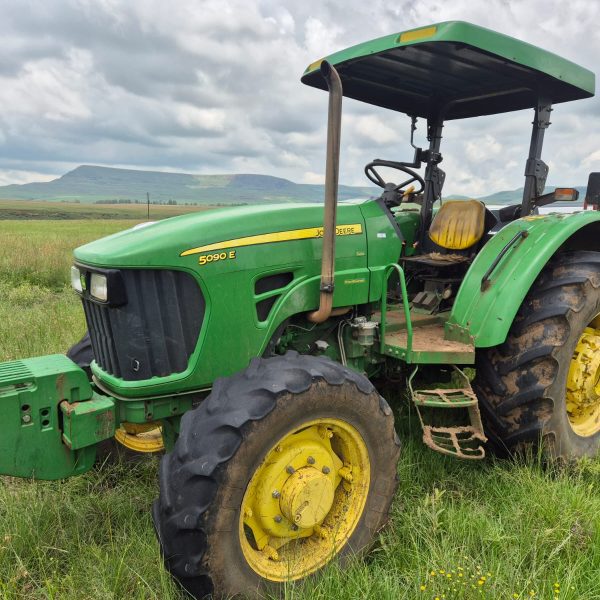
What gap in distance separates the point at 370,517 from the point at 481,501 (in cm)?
81

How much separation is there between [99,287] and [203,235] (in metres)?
0.52

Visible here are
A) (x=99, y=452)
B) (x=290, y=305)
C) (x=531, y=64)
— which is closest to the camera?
(x=290, y=305)

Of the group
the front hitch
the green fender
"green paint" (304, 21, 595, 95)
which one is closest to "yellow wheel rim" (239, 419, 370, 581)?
the front hitch

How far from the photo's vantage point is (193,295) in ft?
8.06

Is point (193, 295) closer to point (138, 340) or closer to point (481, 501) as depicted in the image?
point (138, 340)

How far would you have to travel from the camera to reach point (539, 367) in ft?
9.75

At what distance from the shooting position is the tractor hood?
2381mm

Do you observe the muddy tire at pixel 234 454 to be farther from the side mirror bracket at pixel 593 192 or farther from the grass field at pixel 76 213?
the grass field at pixel 76 213

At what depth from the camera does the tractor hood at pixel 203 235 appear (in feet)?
7.81

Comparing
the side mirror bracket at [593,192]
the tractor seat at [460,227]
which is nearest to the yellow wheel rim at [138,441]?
the tractor seat at [460,227]

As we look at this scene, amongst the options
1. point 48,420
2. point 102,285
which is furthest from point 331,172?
point 48,420

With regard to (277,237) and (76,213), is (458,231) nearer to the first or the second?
(277,237)

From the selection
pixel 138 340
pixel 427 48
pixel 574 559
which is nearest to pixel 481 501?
pixel 574 559

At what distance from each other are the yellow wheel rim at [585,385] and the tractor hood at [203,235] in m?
1.60
